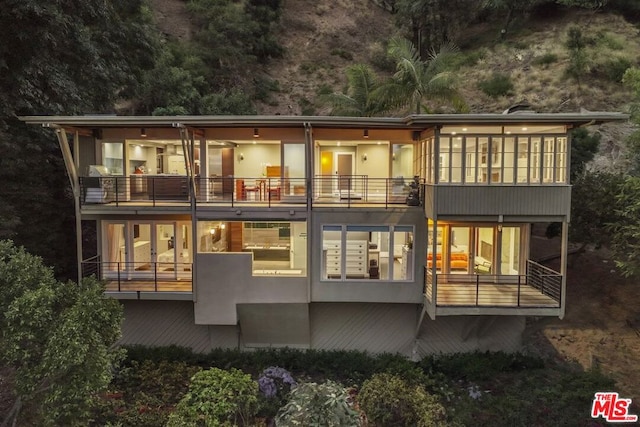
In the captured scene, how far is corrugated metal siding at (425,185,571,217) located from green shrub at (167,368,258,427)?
7150mm

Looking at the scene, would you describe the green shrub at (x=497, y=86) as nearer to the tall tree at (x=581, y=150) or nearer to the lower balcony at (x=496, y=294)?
the tall tree at (x=581, y=150)

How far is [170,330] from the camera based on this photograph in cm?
1398

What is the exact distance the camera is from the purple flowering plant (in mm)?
11656

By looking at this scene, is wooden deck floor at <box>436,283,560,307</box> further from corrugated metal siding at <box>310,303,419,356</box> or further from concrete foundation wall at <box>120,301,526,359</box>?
corrugated metal siding at <box>310,303,419,356</box>

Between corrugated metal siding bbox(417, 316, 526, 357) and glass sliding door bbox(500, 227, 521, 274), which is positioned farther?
corrugated metal siding bbox(417, 316, 526, 357)

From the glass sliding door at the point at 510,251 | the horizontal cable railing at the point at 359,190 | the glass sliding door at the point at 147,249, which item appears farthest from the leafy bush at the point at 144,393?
the glass sliding door at the point at 510,251

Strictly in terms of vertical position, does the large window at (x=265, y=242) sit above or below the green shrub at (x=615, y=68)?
below

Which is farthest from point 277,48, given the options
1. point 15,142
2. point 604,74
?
point 15,142

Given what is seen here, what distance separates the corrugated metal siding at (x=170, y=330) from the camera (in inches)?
547

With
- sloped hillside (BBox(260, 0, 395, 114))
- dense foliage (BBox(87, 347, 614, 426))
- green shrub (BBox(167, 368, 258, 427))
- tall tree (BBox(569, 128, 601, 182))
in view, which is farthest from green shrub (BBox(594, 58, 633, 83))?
green shrub (BBox(167, 368, 258, 427))

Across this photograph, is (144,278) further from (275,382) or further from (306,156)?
(306,156)

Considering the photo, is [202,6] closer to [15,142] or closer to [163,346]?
[15,142]

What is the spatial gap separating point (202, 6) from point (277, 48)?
857 cm

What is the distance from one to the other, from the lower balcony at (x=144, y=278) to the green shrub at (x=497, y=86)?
1048 inches
